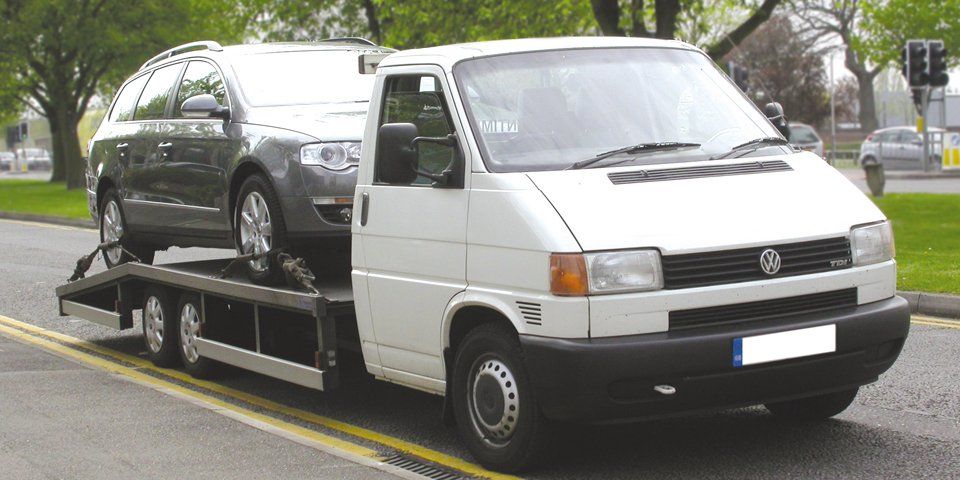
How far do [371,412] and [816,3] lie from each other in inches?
2513

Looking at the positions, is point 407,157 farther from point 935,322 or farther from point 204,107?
point 935,322

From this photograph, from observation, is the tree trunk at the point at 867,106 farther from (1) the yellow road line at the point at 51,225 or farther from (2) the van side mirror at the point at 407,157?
(2) the van side mirror at the point at 407,157

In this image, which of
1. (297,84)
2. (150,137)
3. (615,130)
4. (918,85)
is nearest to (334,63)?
(297,84)

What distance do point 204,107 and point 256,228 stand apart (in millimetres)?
898

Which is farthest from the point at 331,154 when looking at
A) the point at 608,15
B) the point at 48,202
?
the point at 48,202

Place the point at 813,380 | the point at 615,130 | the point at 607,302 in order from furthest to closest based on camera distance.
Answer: the point at 615,130, the point at 813,380, the point at 607,302

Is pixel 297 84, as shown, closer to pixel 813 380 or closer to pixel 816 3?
pixel 813 380

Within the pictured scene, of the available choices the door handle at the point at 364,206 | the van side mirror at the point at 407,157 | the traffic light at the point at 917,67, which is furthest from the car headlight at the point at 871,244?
the traffic light at the point at 917,67

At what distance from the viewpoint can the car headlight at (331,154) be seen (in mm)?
7832

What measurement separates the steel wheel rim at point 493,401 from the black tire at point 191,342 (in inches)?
125

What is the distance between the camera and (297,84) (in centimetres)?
873

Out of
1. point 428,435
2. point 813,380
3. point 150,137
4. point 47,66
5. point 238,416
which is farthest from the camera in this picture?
point 47,66

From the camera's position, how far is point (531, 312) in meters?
5.49

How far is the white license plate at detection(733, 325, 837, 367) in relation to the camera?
542 centimetres
